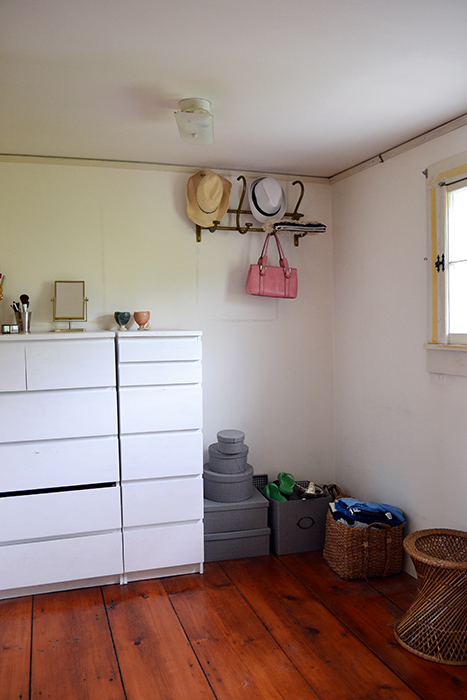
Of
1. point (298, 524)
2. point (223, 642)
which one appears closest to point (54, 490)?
point (223, 642)

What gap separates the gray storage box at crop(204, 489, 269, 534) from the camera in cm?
334

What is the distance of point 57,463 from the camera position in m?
2.97

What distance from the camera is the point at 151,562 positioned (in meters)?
3.13

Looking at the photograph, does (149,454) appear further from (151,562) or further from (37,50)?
(37,50)

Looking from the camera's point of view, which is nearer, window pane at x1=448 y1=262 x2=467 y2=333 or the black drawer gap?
window pane at x1=448 y1=262 x2=467 y2=333

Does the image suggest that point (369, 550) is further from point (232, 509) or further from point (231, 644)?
point (231, 644)

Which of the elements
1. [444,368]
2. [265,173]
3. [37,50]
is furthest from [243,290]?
[37,50]

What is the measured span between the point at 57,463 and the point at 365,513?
67.8 inches

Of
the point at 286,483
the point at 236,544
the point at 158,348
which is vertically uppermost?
the point at 158,348

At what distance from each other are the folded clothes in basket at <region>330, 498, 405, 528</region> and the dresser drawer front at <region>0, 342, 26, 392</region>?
6.22ft

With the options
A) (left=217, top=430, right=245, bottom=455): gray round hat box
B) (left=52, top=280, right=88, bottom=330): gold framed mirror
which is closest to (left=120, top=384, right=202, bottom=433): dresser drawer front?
(left=217, top=430, right=245, bottom=455): gray round hat box

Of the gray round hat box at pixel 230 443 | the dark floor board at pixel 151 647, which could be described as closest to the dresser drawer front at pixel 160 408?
the gray round hat box at pixel 230 443

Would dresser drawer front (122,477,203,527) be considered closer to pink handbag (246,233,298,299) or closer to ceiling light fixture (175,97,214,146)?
pink handbag (246,233,298,299)

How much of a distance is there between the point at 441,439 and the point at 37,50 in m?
2.55
